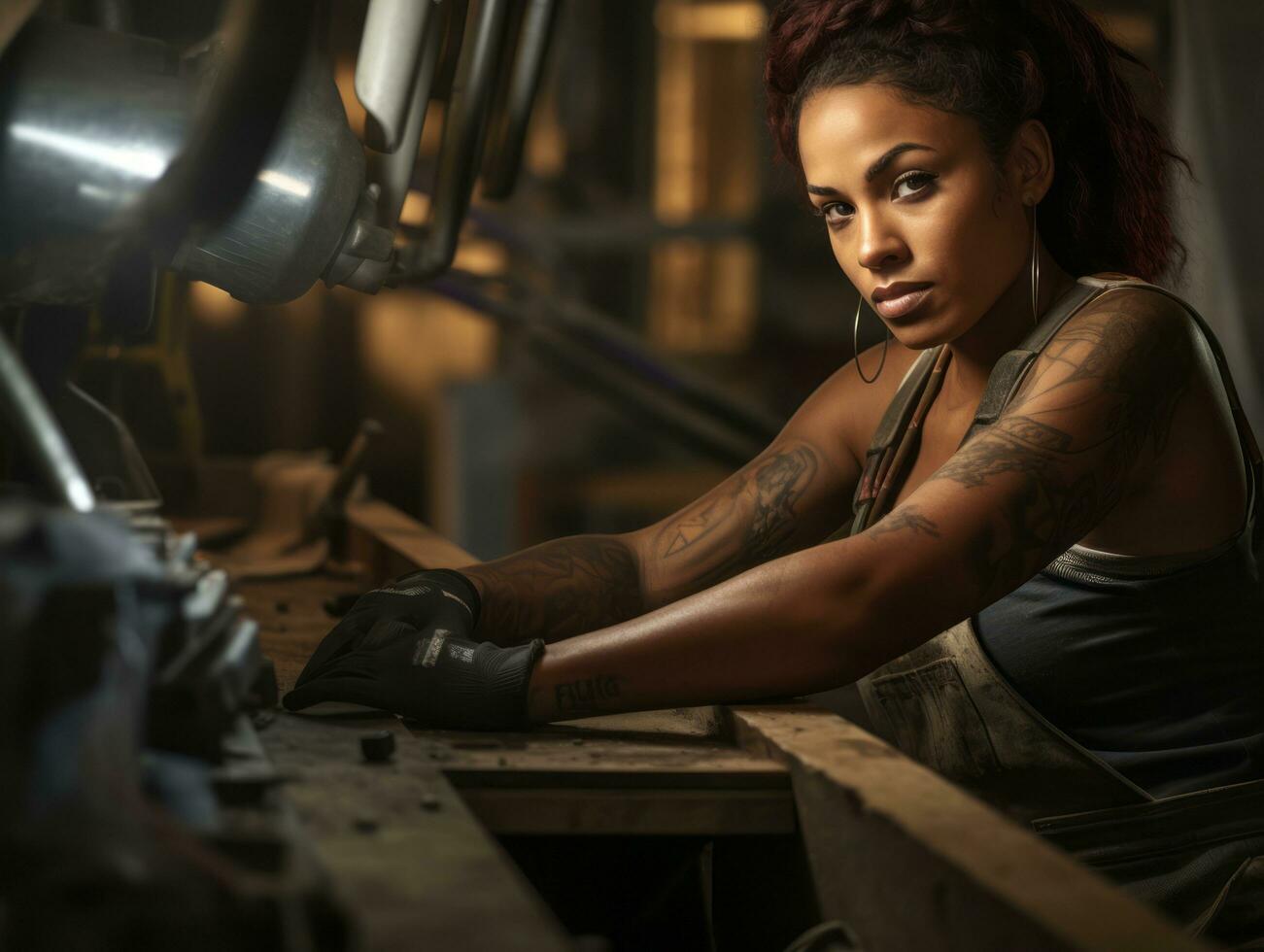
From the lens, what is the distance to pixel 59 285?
0.99 meters

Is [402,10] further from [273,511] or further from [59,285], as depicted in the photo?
[273,511]

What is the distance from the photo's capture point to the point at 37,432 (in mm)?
691

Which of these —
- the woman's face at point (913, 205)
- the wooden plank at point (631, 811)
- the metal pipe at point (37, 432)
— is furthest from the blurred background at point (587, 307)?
the metal pipe at point (37, 432)

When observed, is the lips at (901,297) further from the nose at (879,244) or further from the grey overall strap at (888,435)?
the grey overall strap at (888,435)

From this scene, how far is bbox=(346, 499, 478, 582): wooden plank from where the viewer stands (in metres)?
1.91

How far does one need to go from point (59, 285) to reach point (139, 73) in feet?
0.52

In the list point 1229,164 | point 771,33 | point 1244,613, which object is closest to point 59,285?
point 771,33

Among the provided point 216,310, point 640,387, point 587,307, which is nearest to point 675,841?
point 640,387

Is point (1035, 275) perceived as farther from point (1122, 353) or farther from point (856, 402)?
point (856, 402)

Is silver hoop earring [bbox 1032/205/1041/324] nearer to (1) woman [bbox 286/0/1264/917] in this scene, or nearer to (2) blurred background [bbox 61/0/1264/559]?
(1) woman [bbox 286/0/1264/917]

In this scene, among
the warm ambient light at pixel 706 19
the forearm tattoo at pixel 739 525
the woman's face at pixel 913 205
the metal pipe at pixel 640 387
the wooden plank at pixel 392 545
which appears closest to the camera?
the woman's face at pixel 913 205

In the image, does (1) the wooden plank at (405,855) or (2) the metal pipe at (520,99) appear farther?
(2) the metal pipe at (520,99)

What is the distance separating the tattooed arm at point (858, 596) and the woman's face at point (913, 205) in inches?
9.4

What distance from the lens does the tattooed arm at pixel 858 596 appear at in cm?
120
